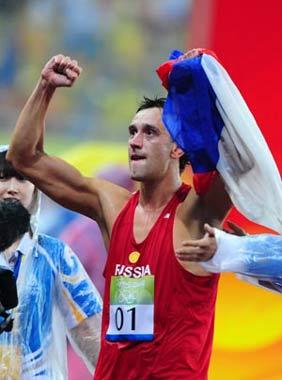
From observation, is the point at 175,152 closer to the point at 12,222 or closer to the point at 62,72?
the point at 62,72

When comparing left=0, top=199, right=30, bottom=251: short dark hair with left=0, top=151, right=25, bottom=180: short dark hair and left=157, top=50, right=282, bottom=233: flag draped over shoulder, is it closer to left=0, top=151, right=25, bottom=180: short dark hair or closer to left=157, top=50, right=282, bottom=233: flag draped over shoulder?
left=0, top=151, right=25, bottom=180: short dark hair

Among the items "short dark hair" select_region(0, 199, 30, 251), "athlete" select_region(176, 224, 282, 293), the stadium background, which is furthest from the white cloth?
"short dark hair" select_region(0, 199, 30, 251)

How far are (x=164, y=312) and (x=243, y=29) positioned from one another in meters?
1.38

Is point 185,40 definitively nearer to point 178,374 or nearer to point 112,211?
point 112,211

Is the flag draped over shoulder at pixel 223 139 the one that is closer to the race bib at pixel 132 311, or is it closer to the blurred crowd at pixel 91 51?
the race bib at pixel 132 311

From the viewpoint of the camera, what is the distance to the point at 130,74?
150 inches

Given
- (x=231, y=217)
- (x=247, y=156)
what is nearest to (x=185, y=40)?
(x=231, y=217)

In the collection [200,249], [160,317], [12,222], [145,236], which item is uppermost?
[12,222]

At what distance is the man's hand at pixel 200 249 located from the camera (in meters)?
2.40

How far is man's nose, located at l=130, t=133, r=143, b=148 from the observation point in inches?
113

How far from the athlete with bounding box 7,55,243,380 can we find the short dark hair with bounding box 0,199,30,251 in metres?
0.79

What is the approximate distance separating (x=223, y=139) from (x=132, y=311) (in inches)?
19.7

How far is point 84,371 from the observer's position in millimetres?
3809

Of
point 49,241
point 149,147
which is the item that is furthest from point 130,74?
point 149,147
